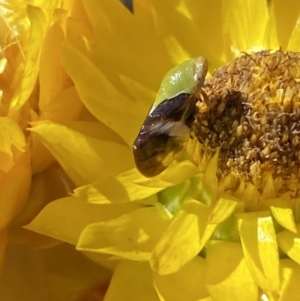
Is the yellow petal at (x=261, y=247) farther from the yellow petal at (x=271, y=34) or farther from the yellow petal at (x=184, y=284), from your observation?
the yellow petal at (x=271, y=34)

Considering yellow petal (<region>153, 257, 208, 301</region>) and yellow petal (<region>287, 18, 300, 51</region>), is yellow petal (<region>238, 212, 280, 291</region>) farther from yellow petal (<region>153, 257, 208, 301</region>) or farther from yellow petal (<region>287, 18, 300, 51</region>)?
yellow petal (<region>287, 18, 300, 51</region>)

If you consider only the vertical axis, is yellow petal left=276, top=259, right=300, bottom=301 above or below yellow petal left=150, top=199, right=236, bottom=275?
below

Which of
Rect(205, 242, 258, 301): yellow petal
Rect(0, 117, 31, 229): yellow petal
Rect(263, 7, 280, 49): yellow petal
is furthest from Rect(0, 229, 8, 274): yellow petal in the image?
Rect(263, 7, 280, 49): yellow petal

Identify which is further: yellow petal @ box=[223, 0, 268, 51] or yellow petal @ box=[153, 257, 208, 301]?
yellow petal @ box=[223, 0, 268, 51]

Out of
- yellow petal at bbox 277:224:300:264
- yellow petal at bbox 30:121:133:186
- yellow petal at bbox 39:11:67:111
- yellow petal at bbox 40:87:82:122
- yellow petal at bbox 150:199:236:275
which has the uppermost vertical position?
yellow petal at bbox 39:11:67:111

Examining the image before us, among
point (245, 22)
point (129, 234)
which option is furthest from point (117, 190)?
point (245, 22)

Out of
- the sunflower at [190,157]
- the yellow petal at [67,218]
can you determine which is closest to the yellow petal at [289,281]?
the sunflower at [190,157]
